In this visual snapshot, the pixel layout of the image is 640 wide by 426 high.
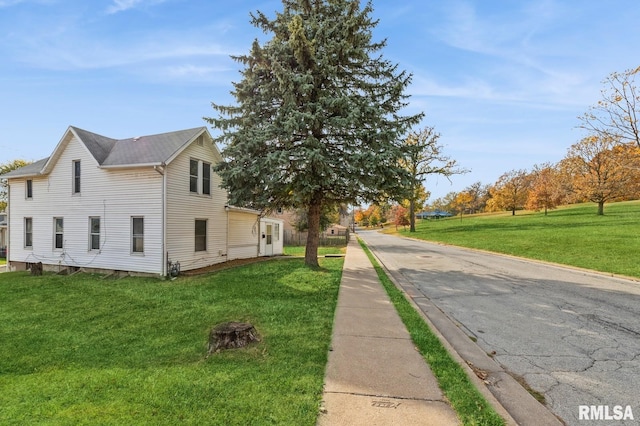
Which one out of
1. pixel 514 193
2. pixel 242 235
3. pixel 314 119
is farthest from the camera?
pixel 514 193

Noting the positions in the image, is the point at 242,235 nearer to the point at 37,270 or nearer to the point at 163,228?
the point at 163,228

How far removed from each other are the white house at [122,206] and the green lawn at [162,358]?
3927mm

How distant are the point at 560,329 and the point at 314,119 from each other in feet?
27.6

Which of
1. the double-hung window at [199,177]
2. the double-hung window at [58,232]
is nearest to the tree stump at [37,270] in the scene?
the double-hung window at [58,232]

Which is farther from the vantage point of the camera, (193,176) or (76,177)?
(76,177)

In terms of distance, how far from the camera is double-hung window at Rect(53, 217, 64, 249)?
48.2 ft

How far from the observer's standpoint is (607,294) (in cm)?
855

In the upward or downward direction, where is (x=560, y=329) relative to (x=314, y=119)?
downward

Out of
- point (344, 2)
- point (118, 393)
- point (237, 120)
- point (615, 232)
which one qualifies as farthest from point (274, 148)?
point (615, 232)

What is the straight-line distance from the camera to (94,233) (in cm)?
1376

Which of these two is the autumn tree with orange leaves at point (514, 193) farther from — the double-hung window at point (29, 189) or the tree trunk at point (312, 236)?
the double-hung window at point (29, 189)

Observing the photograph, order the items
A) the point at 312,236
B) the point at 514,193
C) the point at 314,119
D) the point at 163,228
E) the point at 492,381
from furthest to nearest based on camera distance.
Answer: the point at 514,193, the point at 312,236, the point at 163,228, the point at 314,119, the point at 492,381

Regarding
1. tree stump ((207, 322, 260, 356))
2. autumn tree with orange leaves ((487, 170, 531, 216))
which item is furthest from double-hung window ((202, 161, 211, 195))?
autumn tree with orange leaves ((487, 170, 531, 216))

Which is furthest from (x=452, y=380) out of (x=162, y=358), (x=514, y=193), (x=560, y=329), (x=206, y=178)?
(x=514, y=193)
